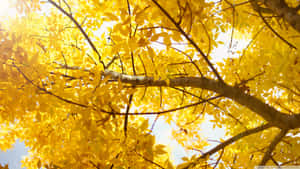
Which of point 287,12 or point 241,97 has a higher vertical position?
point 287,12

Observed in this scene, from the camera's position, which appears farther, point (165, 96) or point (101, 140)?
point (165, 96)

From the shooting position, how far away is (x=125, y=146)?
1.07m

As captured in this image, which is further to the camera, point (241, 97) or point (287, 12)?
point (241, 97)

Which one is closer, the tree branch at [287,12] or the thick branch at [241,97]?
the tree branch at [287,12]

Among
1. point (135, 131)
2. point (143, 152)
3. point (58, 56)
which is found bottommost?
point (143, 152)

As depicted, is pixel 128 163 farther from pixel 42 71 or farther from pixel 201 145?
pixel 201 145

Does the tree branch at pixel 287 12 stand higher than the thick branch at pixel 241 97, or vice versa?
the tree branch at pixel 287 12

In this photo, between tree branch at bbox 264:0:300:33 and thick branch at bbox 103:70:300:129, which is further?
thick branch at bbox 103:70:300:129

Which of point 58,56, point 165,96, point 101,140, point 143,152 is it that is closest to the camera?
point 101,140

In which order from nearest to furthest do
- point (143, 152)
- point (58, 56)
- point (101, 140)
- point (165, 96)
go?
point (101, 140) → point (143, 152) → point (58, 56) → point (165, 96)

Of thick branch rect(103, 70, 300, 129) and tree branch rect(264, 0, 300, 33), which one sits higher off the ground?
tree branch rect(264, 0, 300, 33)

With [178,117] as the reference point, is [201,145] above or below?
below

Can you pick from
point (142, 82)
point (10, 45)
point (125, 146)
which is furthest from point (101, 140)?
point (10, 45)

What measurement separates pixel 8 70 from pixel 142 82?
863mm
